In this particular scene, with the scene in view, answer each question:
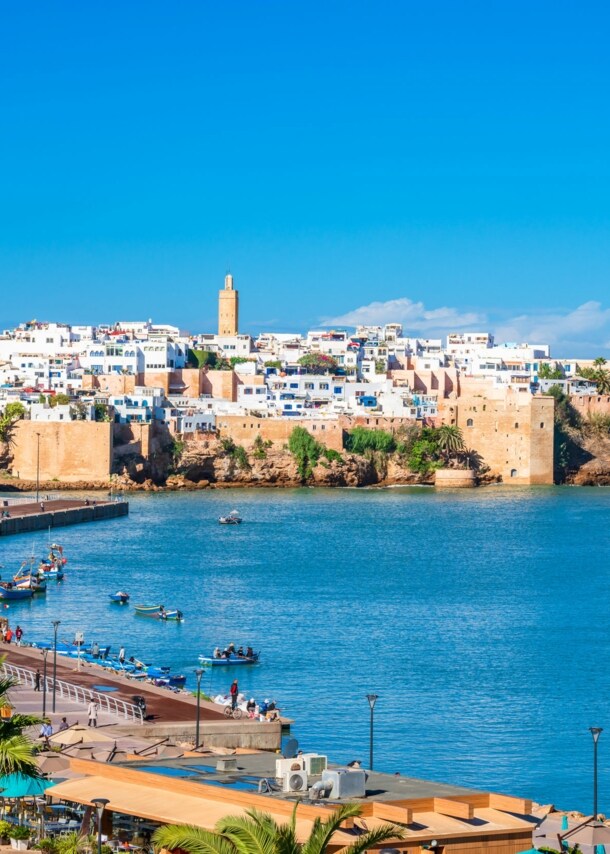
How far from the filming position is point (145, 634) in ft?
108

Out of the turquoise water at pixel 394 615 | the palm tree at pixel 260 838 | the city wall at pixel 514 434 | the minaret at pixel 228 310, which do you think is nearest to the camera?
the palm tree at pixel 260 838

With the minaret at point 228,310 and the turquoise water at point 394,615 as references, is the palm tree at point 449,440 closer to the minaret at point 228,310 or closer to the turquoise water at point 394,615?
the turquoise water at point 394,615

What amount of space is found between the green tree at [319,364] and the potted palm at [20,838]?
2768 inches

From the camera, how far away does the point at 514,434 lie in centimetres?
7094

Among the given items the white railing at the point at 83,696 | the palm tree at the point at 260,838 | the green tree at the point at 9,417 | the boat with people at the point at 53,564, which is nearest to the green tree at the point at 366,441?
the green tree at the point at 9,417

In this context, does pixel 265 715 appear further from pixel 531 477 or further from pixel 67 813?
pixel 531 477

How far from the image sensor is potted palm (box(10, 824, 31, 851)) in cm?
1430

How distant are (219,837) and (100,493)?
5564 cm

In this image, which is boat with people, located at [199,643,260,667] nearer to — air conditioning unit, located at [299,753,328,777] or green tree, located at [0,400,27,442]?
air conditioning unit, located at [299,753,328,777]

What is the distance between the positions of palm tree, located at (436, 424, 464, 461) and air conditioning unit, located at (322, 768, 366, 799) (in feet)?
192

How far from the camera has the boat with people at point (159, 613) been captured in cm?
3506

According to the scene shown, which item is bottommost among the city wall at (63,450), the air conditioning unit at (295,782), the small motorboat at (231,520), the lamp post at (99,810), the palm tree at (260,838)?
the lamp post at (99,810)

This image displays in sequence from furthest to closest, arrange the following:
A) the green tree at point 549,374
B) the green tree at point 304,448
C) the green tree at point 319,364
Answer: the green tree at point 549,374 → the green tree at point 319,364 → the green tree at point 304,448

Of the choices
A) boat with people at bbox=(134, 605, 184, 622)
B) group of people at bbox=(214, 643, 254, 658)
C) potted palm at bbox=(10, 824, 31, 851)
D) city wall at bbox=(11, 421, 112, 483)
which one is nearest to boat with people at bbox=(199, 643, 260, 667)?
group of people at bbox=(214, 643, 254, 658)
